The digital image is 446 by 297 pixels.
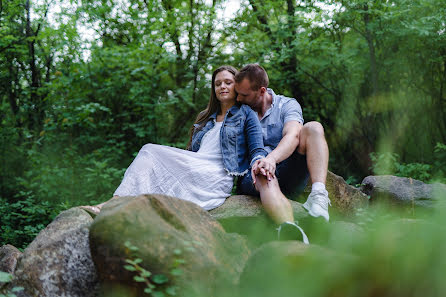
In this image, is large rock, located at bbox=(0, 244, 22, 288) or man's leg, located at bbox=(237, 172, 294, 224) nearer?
man's leg, located at bbox=(237, 172, 294, 224)

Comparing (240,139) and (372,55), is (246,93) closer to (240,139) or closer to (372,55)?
(240,139)

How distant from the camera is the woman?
2926mm

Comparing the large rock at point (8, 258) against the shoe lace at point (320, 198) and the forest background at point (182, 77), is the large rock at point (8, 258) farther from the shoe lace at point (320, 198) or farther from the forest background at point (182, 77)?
the forest background at point (182, 77)

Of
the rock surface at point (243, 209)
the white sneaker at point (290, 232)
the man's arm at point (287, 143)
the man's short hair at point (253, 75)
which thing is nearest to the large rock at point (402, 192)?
the man's arm at point (287, 143)

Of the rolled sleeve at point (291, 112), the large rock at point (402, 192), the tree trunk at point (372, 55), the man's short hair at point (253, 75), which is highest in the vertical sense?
the tree trunk at point (372, 55)

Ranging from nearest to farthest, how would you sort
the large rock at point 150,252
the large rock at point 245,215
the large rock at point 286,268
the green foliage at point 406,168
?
the large rock at point 286,268 < the large rock at point 150,252 < the large rock at point 245,215 < the green foliage at point 406,168

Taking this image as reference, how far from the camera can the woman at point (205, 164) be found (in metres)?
2.93

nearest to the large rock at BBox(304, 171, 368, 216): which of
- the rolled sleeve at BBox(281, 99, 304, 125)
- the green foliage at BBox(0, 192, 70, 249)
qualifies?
the rolled sleeve at BBox(281, 99, 304, 125)

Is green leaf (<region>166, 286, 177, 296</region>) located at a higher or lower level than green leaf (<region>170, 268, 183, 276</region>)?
lower

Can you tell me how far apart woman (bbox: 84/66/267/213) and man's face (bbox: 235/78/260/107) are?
9 centimetres

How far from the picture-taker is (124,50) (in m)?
6.55

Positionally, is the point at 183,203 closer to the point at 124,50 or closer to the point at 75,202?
the point at 75,202

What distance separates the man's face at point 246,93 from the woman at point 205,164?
0.09 meters

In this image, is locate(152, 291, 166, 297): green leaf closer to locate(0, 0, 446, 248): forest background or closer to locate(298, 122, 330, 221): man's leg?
locate(298, 122, 330, 221): man's leg
